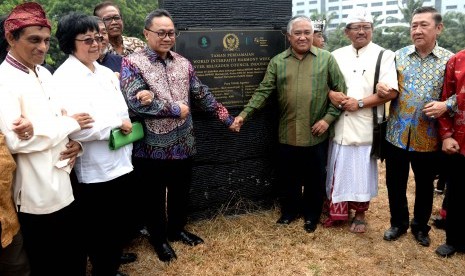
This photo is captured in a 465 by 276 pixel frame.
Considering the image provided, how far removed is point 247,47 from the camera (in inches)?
158

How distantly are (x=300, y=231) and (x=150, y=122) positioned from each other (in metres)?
1.80

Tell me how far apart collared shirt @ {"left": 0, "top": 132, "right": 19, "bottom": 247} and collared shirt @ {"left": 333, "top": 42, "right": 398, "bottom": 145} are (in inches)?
106

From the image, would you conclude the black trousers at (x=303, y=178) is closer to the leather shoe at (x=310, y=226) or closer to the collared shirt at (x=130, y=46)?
the leather shoe at (x=310, y=226)

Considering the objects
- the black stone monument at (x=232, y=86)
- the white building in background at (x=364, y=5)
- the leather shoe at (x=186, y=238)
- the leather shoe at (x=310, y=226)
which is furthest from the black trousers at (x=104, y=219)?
the white building in background at (x=364, y=5)

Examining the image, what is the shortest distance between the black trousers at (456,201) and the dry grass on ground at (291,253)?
0.16m

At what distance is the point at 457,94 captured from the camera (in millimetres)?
3170

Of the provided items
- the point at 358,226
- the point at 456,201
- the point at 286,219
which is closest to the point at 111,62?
the point at 286,219

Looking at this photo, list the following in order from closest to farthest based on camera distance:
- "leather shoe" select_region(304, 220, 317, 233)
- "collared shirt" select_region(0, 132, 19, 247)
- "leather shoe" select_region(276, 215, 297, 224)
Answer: "collared shirt" select_region(0, 132, 19, 247), "leather shoe" select_region(304, 220, 317, 233), "leather shoe" select_region(276, 215, 297, 224)

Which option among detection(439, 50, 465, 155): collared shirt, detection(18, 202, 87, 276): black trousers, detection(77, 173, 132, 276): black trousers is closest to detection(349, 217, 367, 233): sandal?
detection(439, 50, 465, 155): collared shirt

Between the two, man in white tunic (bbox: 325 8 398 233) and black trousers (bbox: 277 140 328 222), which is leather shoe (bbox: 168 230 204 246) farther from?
man in white tunic (bbox: 325 8 398 233)

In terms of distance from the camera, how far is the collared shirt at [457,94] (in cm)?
315

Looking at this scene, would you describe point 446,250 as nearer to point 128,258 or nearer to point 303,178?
point 303,178

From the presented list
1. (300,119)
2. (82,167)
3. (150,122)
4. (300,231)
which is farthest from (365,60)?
(82,167)

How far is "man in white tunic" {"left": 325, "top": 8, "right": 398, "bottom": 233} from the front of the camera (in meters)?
3.54
